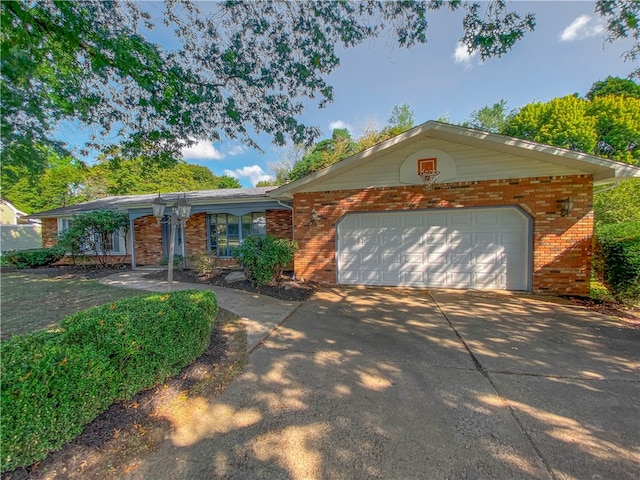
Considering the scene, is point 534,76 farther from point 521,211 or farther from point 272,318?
point 272,318

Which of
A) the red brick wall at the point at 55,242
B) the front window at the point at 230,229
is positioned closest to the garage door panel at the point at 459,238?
the front window at the point at 230,229

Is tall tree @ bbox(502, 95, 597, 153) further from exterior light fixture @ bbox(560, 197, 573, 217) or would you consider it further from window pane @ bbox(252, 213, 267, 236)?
window pane @ bbox(252, 213, 267, 236)

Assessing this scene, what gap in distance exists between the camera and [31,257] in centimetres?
1120

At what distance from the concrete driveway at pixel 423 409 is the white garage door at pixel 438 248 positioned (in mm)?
2339

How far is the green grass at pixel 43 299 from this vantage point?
4.60 m

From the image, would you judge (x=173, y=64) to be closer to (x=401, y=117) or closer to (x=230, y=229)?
(x=230, y=229)

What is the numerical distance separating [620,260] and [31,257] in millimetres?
19578

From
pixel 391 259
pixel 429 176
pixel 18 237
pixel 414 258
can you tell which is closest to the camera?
pixel 429 176

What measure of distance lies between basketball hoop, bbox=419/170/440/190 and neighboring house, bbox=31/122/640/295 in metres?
0.14

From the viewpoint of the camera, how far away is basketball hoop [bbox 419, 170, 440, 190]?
258 inches

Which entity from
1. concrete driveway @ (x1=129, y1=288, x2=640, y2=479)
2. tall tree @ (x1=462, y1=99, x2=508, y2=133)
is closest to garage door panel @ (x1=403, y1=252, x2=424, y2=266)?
concrete driveway @ (x1=129, y1=288, x2=640, y2=479)

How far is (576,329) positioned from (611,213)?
8424 millimetres

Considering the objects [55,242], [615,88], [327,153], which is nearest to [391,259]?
[55,242]

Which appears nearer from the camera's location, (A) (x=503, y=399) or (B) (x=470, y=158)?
(A) (x=503, y=399)
